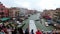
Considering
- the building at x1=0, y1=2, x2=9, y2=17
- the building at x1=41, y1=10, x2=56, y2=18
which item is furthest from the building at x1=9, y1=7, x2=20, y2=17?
the building at x1=41, y1=10, x2=56, y2=18

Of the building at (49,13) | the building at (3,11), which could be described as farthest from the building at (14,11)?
the building at (49,13)

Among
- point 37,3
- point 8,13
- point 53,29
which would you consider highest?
point 37,3

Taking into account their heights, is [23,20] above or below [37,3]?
below

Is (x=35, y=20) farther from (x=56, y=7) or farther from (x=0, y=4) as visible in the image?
(x=0, y=4)

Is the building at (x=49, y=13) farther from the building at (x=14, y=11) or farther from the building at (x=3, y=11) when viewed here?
the building at (x=3, y=11)

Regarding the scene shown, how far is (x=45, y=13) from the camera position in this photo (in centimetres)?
269

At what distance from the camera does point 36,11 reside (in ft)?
8.87

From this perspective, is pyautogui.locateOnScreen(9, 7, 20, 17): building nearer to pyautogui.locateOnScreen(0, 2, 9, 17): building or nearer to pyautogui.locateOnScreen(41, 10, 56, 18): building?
pyautogui.locateOnScreen(0, 2, 9, 17): building

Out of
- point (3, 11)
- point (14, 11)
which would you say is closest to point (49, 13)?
Result: point (14, 11)

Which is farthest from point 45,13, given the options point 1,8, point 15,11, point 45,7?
point 1,8

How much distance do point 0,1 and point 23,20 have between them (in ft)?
1.77

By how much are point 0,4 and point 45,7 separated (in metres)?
0.81

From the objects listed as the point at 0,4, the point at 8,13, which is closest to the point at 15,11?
the point at 8,13

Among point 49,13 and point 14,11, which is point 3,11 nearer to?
point 14,11
